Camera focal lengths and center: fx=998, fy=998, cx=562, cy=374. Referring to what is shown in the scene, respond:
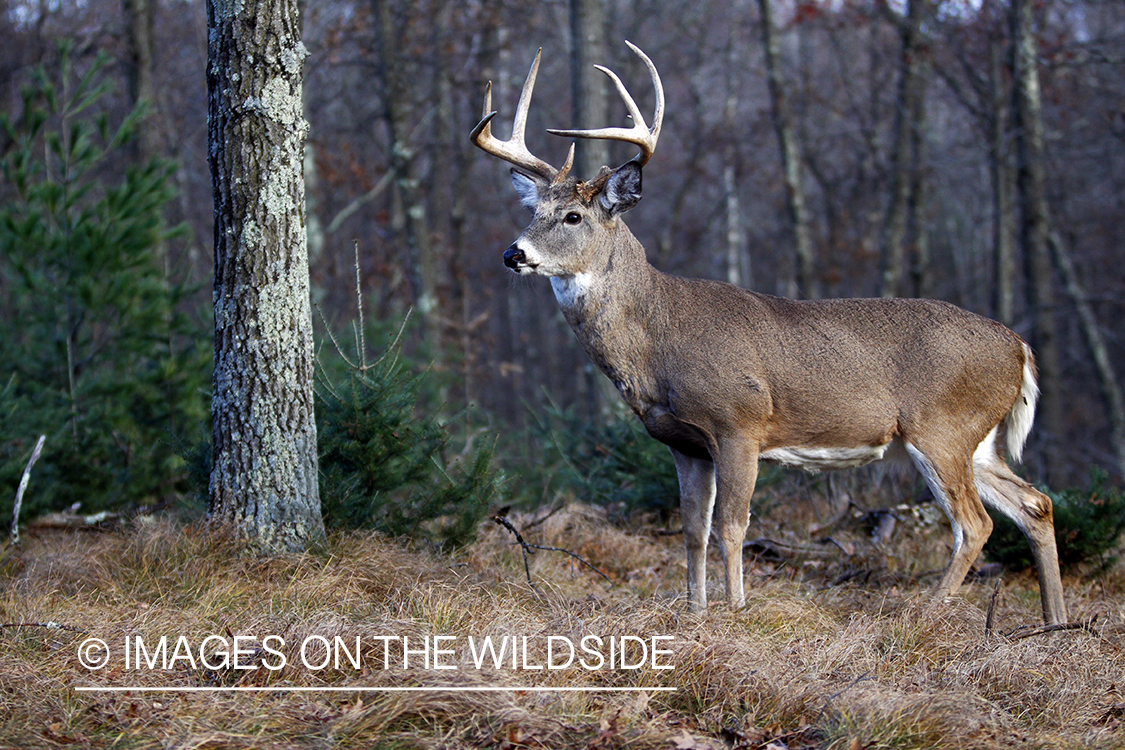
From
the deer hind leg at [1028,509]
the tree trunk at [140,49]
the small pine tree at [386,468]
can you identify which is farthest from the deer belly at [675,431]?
the tree trunk at [140,49]

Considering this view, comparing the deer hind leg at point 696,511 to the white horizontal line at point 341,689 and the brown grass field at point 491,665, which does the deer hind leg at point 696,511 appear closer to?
the brown grass field at point 491,665

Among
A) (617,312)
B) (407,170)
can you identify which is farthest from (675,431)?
(407,170)

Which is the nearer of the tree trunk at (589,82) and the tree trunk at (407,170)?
the tree trunk at (589,82)

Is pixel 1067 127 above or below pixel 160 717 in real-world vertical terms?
above

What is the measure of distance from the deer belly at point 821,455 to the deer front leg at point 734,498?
26cm

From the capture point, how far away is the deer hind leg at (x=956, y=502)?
540 cm

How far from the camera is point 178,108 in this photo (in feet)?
63.7

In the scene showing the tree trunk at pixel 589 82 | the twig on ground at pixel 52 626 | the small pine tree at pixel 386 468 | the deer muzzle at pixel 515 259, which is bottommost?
the twig on ground at pixel 52 626

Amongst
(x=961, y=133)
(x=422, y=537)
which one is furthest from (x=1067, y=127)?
(x=422, y=537)

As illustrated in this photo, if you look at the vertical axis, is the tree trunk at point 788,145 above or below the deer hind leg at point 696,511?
above

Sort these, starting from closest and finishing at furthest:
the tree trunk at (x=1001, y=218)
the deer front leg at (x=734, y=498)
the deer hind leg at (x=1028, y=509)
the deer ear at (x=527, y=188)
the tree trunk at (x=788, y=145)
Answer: the deer front leg at (x=734, y=498) < the deer hind leg at (x=1028, y=509) < the deer ear at (x=527, y=188) < the tree trunk at (x=1001, y=218) < the tree trunk at (x=788, y=145)

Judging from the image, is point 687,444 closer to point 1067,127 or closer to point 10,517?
point 10,517

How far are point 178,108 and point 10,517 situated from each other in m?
14.9

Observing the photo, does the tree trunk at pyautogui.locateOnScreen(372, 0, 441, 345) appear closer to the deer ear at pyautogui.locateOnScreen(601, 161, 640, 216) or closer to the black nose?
the deer ear at pyautogui.locateOnScreen(601, 161, 640, 216)
